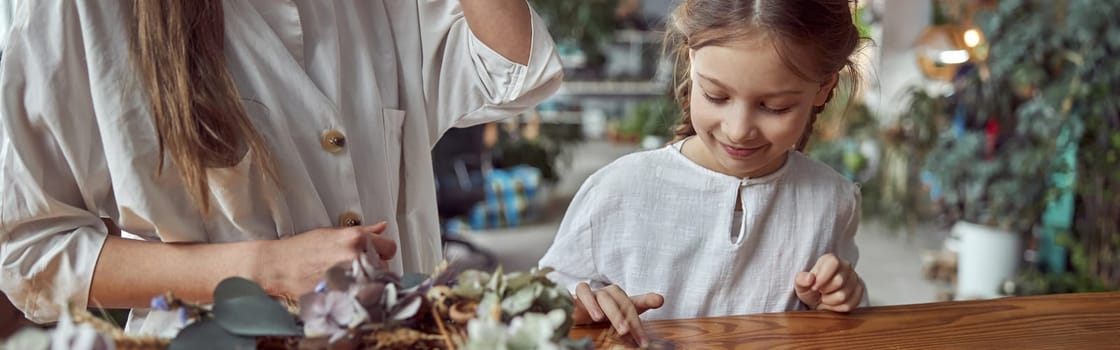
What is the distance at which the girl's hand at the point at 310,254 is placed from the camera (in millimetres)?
777

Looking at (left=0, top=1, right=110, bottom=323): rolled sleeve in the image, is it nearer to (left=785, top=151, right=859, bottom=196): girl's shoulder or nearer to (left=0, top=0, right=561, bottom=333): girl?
(left=0, top=0, right=561, bottom=333): girl

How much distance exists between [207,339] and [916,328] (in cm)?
71

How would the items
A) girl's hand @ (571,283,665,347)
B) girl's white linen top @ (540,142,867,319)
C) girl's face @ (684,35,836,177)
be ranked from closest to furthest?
girl's hand @ (571,283,665,347), girl's face @ (684,35,836,177), girl's white linen top @ (540,142,867,319)

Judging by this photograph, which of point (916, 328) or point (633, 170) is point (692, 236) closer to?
point (633, 170)

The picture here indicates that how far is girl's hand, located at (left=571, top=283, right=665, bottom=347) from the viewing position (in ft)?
2.91

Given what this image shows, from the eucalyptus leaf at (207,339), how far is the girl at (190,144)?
5.9 inches

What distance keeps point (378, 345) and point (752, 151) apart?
0.58 metres

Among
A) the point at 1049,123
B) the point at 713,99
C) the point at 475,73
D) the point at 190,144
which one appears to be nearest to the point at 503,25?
the point at 475,73

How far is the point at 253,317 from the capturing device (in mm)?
609

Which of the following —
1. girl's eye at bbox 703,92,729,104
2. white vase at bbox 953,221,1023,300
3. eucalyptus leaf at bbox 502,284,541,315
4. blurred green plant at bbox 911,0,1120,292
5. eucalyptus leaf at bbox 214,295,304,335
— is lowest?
white vase at bbox 953,221,1023,300

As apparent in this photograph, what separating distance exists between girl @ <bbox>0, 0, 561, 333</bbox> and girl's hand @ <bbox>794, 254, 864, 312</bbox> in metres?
0.39

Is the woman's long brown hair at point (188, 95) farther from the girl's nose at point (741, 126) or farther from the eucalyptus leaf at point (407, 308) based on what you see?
the girl's nose at point (741, 126)

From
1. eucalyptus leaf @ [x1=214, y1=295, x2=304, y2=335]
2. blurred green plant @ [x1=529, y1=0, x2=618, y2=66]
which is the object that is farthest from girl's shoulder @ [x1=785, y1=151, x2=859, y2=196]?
blurred green plant @ [x1=529, y1=0, x2=618, y2=66]

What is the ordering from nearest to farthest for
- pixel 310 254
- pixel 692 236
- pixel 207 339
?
pixel 207 339 → pixel 310 254 → pixel 692 236
